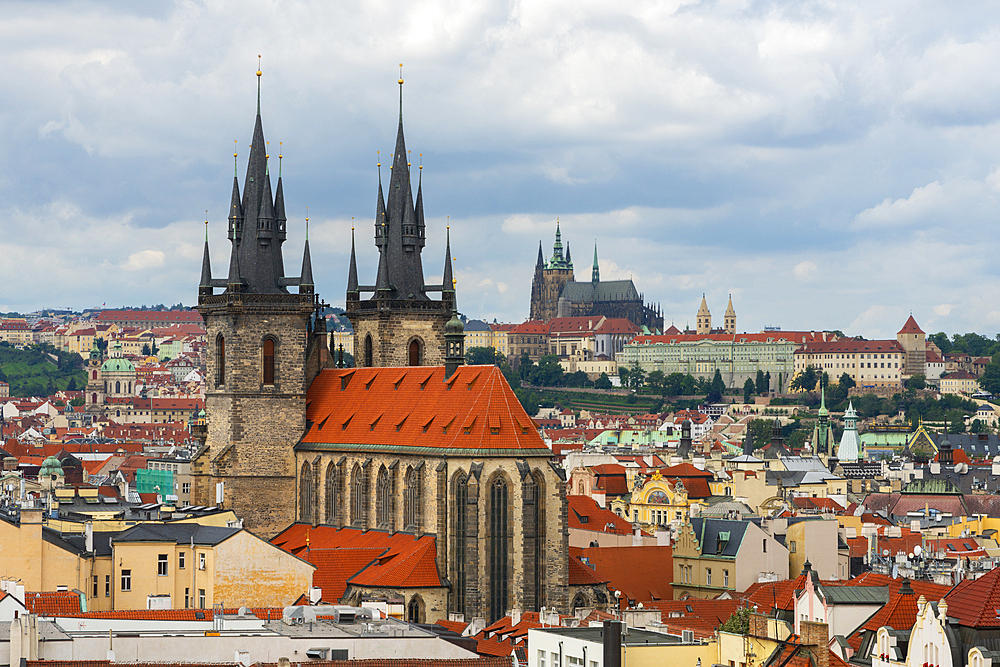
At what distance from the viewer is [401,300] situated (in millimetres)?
93375

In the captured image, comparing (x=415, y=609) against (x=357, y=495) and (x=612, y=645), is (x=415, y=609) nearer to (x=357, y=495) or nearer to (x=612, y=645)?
(x=357, y=495)

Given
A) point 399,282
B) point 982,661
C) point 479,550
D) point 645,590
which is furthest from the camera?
Answer: point 399,282

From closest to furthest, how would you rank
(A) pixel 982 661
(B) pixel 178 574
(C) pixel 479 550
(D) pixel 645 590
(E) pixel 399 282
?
(A) pixel 982 661 → (B) pixel 178 574 → (C) pixel 479 550 → (D) pixel 645 590 → (E) pixel 399 282

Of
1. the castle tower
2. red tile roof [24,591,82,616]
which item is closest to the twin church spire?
the castle tower

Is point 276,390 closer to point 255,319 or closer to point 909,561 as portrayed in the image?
point 255,319

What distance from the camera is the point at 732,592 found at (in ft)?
261

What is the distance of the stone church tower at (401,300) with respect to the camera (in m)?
93.4

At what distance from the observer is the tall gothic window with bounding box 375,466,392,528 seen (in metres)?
79.4

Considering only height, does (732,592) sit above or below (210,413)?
below

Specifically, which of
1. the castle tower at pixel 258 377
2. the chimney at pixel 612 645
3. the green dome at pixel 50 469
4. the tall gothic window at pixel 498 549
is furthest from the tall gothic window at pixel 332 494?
the green dome at pixel 50 469

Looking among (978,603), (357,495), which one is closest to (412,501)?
(357,495)

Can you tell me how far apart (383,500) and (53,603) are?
95.3 feet

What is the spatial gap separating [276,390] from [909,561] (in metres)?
28.3

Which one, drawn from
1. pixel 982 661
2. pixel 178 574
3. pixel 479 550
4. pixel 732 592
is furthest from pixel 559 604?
pixel 982 661
